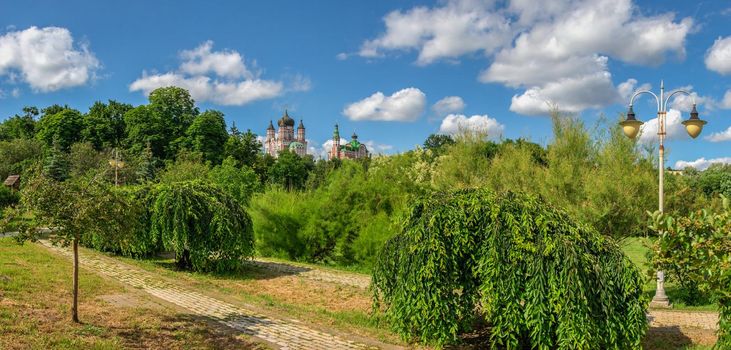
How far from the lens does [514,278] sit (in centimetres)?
636

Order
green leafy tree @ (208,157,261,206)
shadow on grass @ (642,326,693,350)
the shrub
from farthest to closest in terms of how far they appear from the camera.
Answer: green leafy tree @ (208,157,261,206) < shadow on grass @ (642,326,693,350) < the shrub

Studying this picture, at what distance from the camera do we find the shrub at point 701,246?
385 cm

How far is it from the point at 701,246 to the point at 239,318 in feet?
23.0

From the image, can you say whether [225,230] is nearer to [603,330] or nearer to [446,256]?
[446,256]

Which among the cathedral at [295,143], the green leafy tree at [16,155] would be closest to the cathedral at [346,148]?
the cathedral at [295,143]

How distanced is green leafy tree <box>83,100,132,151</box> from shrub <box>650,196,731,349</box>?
171 feet

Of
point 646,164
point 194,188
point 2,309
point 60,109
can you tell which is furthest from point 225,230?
point 60,109

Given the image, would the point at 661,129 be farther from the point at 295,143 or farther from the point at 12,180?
the point at 295,143

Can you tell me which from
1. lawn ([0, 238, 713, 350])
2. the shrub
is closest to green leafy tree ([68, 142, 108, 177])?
lawn ([0, 238, 713, 350])

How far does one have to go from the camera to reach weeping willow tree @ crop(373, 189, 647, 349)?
20.2 ft

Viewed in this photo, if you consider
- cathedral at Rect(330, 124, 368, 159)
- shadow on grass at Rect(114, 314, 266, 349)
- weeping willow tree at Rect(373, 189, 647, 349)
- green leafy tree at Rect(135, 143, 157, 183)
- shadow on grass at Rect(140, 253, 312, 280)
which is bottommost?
shadow on grass at Rect(140, 253, 312, 280)

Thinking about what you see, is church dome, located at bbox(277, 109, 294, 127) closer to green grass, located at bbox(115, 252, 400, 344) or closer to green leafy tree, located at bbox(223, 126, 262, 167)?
green leafy tree, located at bbox(223, 126, 262, 167)

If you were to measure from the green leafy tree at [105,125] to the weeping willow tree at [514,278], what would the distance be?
160 ft

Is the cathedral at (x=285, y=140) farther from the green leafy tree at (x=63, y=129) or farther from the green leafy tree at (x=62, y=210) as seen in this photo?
the green leafy tree at (x=62, y=210)
